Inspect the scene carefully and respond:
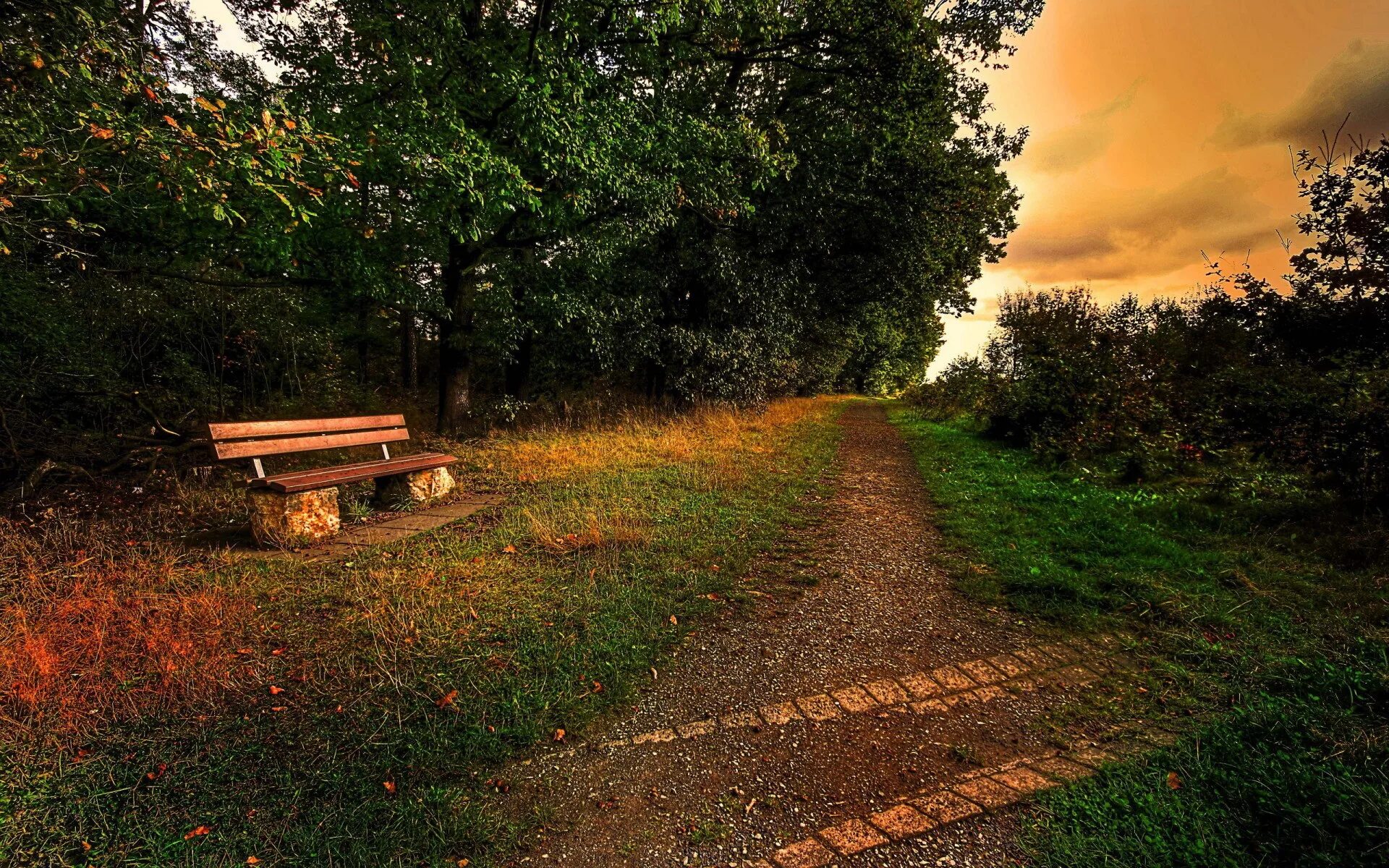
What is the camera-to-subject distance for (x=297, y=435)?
18.0 ft

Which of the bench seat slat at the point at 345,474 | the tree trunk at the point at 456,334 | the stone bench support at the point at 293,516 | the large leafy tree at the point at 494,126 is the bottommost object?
the stone bench support at the point at 293,516

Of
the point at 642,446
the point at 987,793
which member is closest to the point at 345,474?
the point at 642,446

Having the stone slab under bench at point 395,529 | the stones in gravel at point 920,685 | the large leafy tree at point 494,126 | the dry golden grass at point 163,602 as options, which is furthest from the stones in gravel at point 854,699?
the large leafy tree at point 494,126

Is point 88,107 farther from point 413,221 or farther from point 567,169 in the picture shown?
point 567,169

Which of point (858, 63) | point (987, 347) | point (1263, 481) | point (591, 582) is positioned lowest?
point (591, 582)

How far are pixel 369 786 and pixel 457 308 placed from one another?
32.4ft

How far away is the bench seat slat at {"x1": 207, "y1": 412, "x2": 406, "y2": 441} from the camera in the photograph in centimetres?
467

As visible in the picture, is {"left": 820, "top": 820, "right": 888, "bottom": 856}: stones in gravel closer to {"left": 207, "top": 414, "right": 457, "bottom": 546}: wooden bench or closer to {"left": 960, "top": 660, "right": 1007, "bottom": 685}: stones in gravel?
{"left": 960, "top": 660, "right": 1007, "bottom": 685}: stones in gravel

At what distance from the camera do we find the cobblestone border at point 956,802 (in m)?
2.07

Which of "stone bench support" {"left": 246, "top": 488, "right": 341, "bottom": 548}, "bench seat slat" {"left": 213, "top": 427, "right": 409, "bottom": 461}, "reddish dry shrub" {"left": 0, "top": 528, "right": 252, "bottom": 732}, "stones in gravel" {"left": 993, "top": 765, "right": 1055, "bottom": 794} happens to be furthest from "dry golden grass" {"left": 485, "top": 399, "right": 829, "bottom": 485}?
"stones in gravel" {"left": 993, "top": 765, "right": 1055, "bottom": 794}

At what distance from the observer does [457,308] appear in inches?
413

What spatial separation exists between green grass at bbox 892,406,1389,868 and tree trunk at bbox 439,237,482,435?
385 inches

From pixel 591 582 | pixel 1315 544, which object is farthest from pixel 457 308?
pixel 1315 544

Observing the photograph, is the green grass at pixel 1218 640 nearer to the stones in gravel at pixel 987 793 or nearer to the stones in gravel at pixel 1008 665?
the stones in gravel at pixel 987 793
